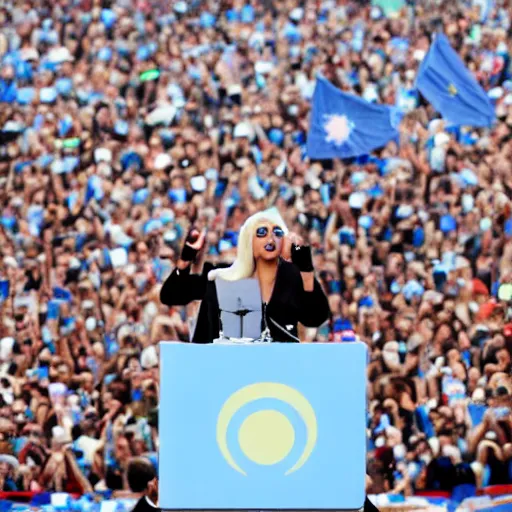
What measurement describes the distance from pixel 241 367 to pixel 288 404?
141 mm

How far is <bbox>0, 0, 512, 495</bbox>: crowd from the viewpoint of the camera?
7.18 m

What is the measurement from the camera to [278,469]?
2.80 m

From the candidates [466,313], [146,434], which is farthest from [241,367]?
[466,313]

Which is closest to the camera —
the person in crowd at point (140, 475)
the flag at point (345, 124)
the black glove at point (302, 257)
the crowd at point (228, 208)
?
the black glove at point (302, 257)

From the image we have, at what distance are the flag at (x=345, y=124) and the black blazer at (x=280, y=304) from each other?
4897 millimetres

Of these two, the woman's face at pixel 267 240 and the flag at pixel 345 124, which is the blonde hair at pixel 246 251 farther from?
the flag at pixel 345 124

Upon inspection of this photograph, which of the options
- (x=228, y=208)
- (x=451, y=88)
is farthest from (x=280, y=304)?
(x=451, y=88)

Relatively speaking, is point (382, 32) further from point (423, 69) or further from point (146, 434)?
point (146, 434)

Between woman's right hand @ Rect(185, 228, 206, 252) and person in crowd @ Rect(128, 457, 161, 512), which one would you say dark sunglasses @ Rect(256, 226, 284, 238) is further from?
person in crowd @ Rect(128, 457, 161, 512)

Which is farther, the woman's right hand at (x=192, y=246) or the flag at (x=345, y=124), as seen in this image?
the flag at (x=345, y=124)

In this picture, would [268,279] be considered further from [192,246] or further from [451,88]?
[451,88]

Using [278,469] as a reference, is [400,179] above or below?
above

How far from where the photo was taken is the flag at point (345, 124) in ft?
27.0

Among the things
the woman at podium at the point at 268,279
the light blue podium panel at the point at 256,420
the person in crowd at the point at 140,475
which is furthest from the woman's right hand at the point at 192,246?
the person in crowd at the point at 140,475
